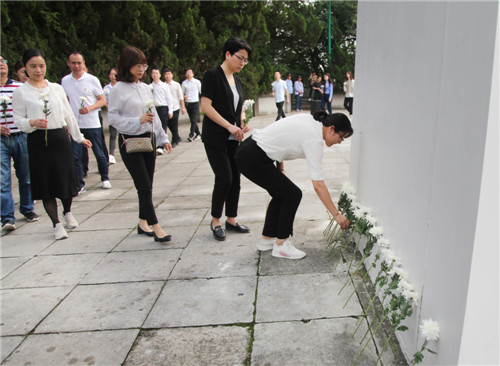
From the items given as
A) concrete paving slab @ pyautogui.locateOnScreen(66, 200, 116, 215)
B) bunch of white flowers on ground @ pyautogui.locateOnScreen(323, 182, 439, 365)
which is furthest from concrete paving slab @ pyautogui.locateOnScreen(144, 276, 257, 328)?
concrete paving slab @ pyautogui.locateOnScreen(66, 200, 116, 215)

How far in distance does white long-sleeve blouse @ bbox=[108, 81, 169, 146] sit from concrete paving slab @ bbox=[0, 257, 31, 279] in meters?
1.55

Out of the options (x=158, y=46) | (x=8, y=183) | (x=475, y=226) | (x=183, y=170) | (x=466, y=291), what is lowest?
(x=183, y=170)

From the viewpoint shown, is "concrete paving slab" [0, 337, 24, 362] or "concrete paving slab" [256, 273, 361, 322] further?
"concrete paving slab" [256, 273, 361, 322]

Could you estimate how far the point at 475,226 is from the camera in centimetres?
150

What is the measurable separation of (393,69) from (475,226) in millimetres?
1331

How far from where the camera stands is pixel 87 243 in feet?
13.9

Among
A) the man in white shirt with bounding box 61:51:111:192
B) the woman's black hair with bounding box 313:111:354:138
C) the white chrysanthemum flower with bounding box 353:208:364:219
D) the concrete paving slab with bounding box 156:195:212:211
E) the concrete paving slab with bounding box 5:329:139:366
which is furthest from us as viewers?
the man in white shirt with bounding box 61:51:111:192

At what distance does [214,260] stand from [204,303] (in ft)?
2.39

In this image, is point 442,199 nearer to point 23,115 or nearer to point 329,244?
point 329,244

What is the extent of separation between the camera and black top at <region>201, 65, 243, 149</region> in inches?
149

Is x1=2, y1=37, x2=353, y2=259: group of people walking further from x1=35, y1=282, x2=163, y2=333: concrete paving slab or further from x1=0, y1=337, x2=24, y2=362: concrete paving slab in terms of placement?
x1=0, y1=337, x2=24, y2=362: concrete paving slab

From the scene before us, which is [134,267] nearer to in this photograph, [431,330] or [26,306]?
[26,306]

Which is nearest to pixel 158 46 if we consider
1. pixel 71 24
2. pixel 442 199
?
pixel 71 24

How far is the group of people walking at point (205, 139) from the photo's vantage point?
11.2ft
